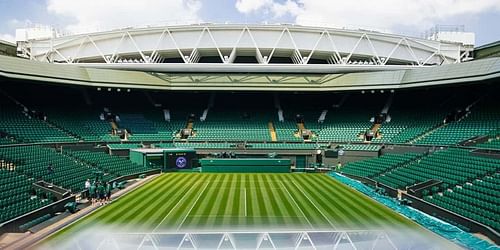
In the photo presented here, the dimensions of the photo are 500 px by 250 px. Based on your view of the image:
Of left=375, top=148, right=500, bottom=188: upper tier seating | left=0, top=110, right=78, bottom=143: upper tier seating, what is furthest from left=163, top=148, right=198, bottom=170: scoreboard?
left=375, top=148, right=500, bottom=188: upper tier seating

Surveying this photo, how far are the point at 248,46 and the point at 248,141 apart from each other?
1041 centimetres

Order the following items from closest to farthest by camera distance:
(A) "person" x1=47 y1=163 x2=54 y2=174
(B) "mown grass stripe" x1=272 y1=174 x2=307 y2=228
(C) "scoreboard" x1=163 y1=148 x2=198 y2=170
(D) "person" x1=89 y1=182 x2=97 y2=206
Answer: (B) "mown grass stripe" x1=272 y1=174 x2=307 y2=228 → (D) "person" x1=89 y1=182 x2=97 y2=206 → (A) "person" x1=47 y1=163 x2=54 y2=174 → (C) "scoreboard" x1=163 y1=148 x2=198 y2=170

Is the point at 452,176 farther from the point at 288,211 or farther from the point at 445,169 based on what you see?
the point at 288,211

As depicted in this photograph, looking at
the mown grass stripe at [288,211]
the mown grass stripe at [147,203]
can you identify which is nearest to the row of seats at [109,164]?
the mown grass stripe at [147,203]

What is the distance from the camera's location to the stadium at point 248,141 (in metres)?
16.9

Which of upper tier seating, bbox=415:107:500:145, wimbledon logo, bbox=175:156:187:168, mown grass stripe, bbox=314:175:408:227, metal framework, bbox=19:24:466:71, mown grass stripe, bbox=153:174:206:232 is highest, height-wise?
metal framework, bbox=19:24:466:71

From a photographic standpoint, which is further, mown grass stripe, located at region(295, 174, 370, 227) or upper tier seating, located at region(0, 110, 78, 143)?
upper tier seating, located at region(0, 110, 78, 143)

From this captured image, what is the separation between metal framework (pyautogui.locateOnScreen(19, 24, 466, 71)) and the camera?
43.2 metres

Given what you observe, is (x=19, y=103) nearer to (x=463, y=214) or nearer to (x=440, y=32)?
(x=463, y=214)

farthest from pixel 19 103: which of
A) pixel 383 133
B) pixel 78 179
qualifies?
pixel 383 133

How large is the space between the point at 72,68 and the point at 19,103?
713 centimetres

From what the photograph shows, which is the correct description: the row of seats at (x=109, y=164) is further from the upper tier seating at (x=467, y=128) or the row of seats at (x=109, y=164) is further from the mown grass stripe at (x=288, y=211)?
the upper tier seating at (x=467, y=128)

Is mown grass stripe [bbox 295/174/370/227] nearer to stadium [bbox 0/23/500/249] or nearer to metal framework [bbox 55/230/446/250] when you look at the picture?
stadium [bbox 0/23/500/249]

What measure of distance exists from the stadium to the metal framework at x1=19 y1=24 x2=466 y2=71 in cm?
21
